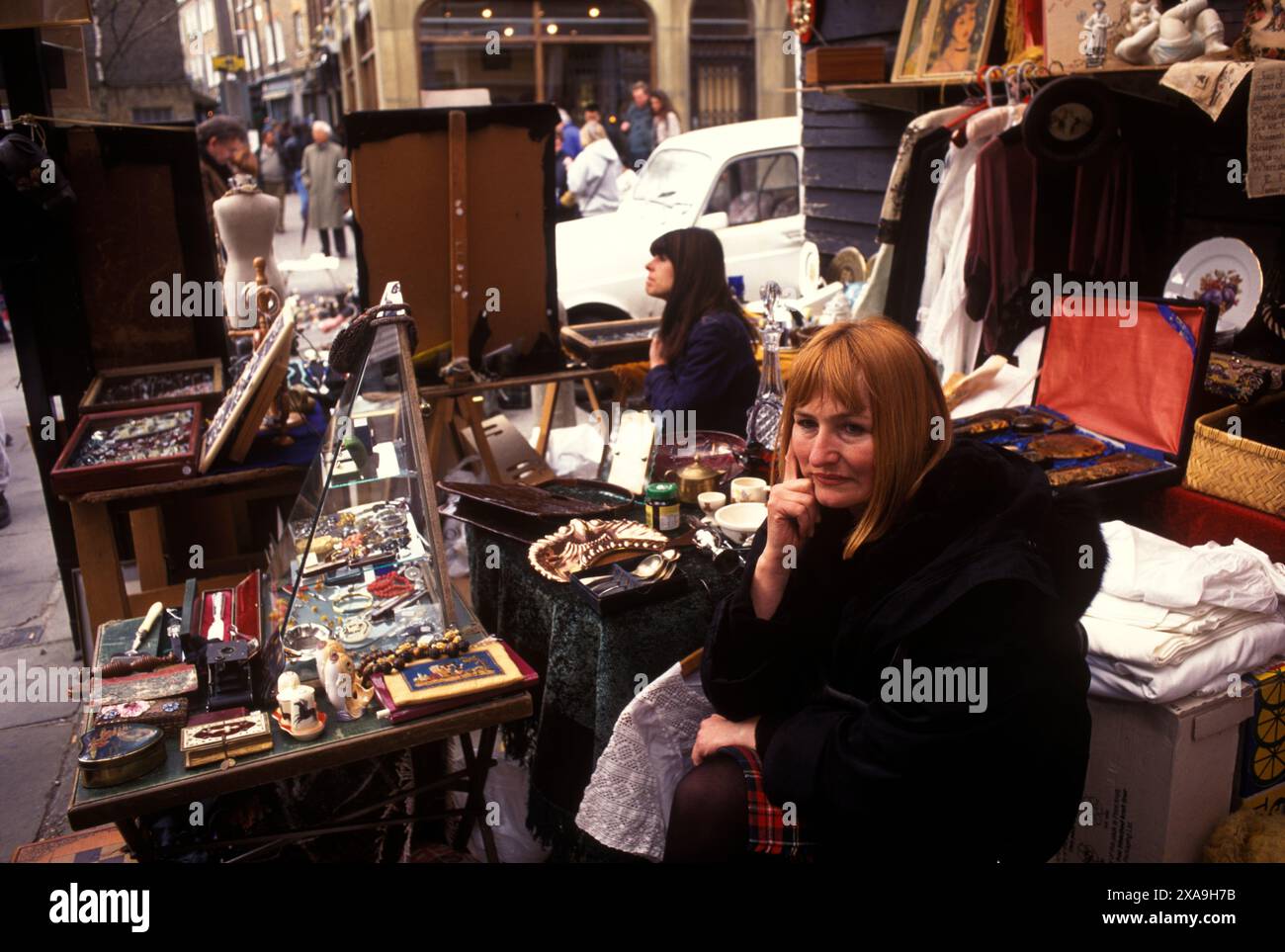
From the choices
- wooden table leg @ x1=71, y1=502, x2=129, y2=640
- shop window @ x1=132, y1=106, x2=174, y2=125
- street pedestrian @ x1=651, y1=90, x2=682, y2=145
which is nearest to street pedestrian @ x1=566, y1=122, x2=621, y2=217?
street pedestrian @ x1=651, y1=90, x2=682, y2=145

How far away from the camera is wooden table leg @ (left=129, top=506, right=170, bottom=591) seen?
416 cm

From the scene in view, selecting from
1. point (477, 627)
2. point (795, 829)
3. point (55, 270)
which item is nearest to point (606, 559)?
point (477, 627)

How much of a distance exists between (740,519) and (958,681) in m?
1.20

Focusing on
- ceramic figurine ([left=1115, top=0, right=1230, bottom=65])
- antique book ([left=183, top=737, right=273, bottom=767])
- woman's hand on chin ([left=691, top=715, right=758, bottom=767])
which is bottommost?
woman's hand on chin ([left=691, top=715, right=758, bottom=767])

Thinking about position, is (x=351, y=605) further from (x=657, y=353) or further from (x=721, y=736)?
(x=657, y=353)

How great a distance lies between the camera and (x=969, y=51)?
4.95m

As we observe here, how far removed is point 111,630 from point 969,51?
4.48 meters

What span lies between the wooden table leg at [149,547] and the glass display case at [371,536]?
1276 mm

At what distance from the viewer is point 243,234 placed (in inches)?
231

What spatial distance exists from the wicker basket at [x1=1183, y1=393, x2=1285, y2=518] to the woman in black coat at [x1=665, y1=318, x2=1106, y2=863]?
4.50ft

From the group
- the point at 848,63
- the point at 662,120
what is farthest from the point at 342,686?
the point at 662,120

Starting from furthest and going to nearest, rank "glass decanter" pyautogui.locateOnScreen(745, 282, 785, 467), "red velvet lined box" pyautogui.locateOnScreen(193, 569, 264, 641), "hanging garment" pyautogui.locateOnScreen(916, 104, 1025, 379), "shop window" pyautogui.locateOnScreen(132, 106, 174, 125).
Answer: "shop window" pyautogui.locateOnScreen(132, 106, 174, 125) → "hanging garment" pyautogui.locateOnScreen(916, 104, 1025, 379) → "glass decanter" pyautogui.locateOnScreen(745, 282, 785, 467) → "red velvet lined box" pyautogui.locateOnScreen(193, 569, 264, 641)

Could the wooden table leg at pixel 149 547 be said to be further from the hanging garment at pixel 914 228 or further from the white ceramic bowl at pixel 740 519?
the hanging garment at pixel 914 228

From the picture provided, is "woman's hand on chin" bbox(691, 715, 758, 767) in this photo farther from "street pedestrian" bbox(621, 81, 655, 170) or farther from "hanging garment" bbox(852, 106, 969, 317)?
"street pedestrian" bbox(621, 81, 655, 170)
